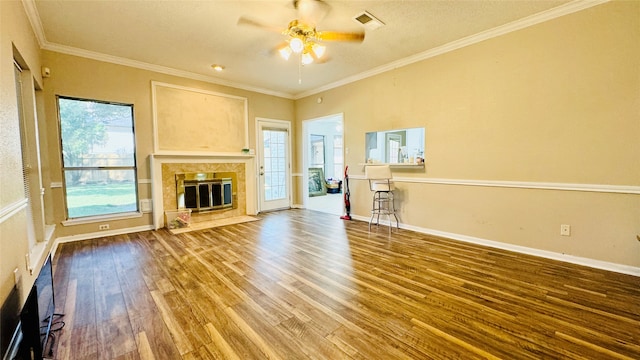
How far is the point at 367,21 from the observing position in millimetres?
3094

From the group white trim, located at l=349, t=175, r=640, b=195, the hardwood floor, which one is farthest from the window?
white trim, located at l=349, t=175, r=640, b=195

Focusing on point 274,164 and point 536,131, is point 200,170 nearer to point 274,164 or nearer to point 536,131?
point 274,164

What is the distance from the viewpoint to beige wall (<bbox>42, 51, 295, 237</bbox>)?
3.78 meters

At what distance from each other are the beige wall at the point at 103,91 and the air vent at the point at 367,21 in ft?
11.1

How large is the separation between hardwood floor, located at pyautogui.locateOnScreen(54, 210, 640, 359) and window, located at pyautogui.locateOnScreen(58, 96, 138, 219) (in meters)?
1.00

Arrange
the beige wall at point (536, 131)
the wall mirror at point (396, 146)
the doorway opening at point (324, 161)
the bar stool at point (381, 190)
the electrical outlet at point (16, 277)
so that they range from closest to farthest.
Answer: the electrical outlet at point (16, 277), the beige wall at point (536, 131), the bar stool at point (381, 190), the wall mirror at point (396, 146), the doorway opening at point (324, 161)

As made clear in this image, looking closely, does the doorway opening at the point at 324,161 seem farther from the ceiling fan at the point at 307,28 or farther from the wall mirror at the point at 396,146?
the ceiling fan at the point at 307,28

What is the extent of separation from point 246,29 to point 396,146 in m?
2.96

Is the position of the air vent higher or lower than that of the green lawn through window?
higher

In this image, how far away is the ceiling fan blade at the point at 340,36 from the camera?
285 centimetres

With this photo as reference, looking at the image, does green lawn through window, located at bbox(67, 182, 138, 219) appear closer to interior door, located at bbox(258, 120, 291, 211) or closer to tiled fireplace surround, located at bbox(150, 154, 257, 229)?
tiled fireplace surround, located at bbox(150, 154, 257, 229)

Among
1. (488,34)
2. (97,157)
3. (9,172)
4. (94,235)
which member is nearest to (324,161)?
(97,157)

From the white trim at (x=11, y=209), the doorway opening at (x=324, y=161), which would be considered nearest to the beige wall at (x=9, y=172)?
the white trim at (x=11, y=209)

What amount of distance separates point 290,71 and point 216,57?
1278 mm
